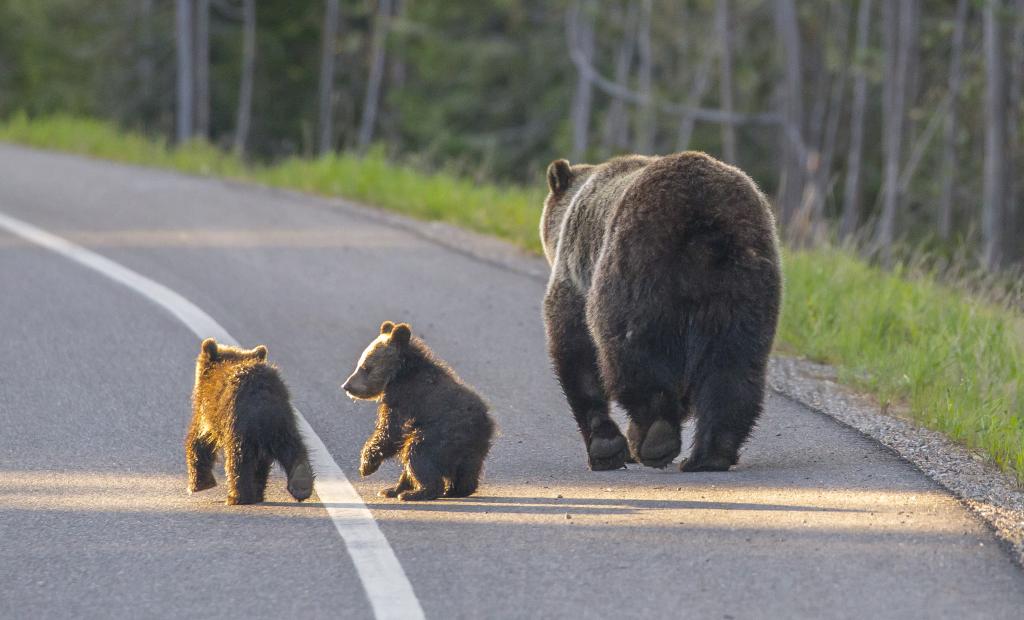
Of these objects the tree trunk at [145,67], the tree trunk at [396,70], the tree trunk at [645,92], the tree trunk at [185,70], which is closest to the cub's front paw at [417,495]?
the tree trunk at [645,92]

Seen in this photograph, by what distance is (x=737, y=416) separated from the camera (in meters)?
6.60

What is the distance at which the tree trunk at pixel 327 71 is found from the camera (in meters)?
50.5

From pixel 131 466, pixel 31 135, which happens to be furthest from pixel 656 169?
pixel 31 135

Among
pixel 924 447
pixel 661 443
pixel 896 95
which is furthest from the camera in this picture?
pixel 896 95

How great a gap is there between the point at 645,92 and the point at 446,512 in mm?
38243

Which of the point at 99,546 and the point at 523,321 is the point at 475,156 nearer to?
the point at 523,321

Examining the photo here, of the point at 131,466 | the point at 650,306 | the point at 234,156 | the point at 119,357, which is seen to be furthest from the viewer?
the point at 234,156

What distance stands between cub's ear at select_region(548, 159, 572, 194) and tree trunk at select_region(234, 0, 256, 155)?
41.5 meters

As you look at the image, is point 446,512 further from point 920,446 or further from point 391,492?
point 920,446

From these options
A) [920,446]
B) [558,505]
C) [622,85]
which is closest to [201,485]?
[558,505]

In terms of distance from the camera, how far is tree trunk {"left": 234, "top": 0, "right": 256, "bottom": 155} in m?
49.5

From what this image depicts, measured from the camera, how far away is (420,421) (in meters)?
6.38

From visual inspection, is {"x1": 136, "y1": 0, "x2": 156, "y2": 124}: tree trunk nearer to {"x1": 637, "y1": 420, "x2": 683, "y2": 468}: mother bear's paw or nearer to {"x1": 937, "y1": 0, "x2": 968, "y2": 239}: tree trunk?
{"x1": 937, "y1": 0, "x2": 968, "y2": 239}: tree trunk

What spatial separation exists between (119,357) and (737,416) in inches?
180
